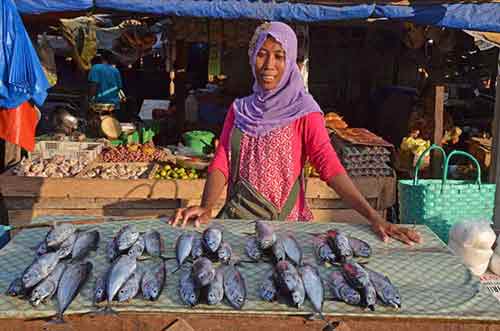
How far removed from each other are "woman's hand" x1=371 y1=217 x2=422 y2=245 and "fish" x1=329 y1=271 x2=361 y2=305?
67 cm

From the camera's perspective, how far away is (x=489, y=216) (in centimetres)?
346

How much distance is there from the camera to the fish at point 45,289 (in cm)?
195

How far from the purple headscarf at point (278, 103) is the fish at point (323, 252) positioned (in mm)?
928

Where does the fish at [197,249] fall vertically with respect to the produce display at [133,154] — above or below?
above

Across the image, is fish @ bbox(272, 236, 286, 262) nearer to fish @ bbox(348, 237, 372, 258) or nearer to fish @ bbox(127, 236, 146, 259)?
fish @ bbox(348, 237, 372, 258)

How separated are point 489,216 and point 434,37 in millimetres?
4435

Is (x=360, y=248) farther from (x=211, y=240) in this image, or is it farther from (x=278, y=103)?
(x=278, y=103)

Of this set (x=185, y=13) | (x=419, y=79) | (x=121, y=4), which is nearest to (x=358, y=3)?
(x=185, y=13)

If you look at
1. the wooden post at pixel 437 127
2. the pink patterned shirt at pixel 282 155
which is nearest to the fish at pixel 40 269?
the pink patterned shirt at pixel 282 155

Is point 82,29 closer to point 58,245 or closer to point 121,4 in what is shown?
point 121,4

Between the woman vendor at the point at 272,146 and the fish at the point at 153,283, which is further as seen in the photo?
the woman vendor at the point at 272,146

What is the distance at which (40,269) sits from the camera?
2.07 meters

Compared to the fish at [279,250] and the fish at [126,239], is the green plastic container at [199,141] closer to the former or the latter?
the fish at [126,239]

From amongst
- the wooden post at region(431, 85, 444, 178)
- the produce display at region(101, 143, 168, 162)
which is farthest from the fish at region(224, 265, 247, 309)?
the wooden post at region(431, 85, 444, 178)
